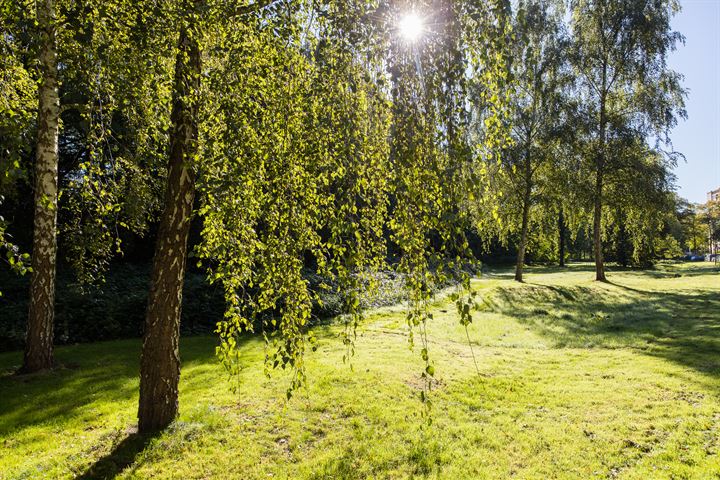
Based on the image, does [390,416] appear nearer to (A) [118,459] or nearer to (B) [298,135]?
(A) [118,459]

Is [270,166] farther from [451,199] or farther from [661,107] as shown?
[661,107]

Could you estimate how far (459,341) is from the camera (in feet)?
41.3

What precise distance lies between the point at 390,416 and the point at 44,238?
7.06 metres

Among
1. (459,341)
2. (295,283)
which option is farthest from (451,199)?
(459,341)

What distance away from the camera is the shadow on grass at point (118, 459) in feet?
16.5

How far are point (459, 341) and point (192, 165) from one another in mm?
10613

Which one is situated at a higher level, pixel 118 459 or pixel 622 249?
pixel 622 249

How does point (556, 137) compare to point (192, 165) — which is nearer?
point (192, 165)

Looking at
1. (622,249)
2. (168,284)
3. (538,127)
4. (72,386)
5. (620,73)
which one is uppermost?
(620,73)

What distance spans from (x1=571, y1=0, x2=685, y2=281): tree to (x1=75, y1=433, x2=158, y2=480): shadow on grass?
2260cm

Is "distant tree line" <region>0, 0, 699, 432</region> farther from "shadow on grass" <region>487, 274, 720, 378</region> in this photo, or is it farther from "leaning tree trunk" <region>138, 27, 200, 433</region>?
"shadow on grass" <region>487, 274, 720, 378</region>

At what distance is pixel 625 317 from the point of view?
15.0m

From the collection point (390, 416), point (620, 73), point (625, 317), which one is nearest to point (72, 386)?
point (390, 416)

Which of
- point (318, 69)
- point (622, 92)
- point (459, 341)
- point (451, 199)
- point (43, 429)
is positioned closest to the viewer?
point (451, 199)
